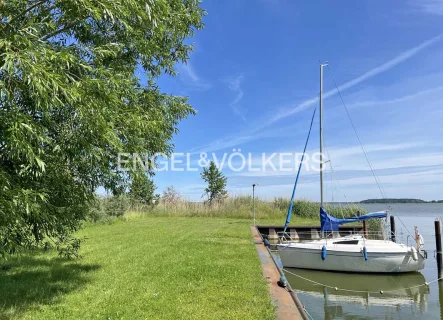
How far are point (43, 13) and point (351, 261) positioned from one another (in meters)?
11.2

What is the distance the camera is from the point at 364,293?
9.59 meters

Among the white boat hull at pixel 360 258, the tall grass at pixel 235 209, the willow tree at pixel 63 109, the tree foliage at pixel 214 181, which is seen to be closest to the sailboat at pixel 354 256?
the white boat hull at pixel 360 258

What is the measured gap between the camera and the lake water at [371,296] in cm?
796

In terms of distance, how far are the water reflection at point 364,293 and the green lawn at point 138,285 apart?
6.58 feet

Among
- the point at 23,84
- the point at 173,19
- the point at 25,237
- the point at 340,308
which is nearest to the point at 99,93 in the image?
the point at 23,84

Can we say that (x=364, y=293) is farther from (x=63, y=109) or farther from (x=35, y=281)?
(x=63, y=109)

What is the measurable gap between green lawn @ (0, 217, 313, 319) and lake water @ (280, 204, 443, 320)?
1.86 meters

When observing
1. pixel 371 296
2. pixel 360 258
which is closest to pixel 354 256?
pixel 360 258

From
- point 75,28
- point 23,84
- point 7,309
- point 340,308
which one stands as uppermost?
point 75,28

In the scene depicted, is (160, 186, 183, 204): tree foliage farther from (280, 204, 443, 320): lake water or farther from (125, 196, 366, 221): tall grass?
(280, 204, 443, 320): lake water

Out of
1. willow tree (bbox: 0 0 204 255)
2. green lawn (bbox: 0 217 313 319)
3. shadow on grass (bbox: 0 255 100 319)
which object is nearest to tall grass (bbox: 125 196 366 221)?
green lawn (bbox: 0 217 313 319)

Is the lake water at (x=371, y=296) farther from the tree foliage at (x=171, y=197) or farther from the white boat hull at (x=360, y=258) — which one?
the tree foliage at (x=171, y=197)

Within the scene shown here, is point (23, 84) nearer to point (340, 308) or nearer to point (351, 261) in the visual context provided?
point (340, 308)

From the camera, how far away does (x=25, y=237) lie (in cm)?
441
